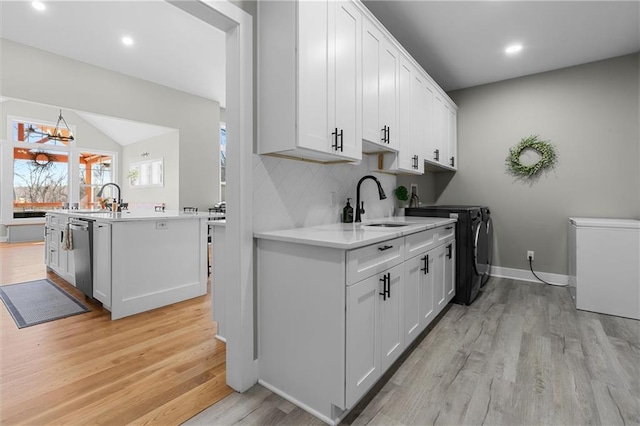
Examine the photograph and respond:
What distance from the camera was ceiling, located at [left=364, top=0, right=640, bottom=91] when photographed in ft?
8.50

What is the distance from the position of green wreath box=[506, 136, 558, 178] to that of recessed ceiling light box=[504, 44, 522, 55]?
1.13 m

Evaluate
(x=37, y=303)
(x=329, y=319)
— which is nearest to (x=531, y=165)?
(x=329, y=319)

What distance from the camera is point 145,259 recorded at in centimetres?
280

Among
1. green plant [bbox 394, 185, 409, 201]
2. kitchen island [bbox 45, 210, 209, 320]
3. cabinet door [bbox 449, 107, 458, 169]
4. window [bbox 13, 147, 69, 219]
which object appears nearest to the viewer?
kitchen island [bbox 45, 210, 209, 320]

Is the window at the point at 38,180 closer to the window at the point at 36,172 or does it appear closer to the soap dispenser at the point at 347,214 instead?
the window at the point at 36,172

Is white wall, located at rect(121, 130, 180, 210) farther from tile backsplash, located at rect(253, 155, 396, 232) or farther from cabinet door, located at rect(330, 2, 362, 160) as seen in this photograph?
cabinet door, located at rect(330, 2, 362, 160)

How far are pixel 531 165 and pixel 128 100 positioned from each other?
6235 mm

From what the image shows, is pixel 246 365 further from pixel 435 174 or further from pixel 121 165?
pixel 121 165

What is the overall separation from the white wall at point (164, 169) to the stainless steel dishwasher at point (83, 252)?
117 inches

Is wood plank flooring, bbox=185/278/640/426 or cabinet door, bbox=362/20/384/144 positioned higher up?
cabinet door, bbox=362/20/384/144

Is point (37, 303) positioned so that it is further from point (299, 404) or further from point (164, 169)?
point (164, 169)

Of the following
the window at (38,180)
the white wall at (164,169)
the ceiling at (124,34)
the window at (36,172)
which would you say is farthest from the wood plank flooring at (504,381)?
the window at (38,180)

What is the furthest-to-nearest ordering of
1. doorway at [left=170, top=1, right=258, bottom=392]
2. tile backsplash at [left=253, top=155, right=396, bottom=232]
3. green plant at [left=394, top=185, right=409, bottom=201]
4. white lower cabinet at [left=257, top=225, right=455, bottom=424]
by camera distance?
green plant at [left=394, top=185, right=409, bottom=201] → tile backsplash at [left=253, top=155, right=396, bottom=232] → doorway at [left=170, top=1, right=258, bottom=392] → white lower cabinet at [left=257, top=225, right=455, bottom=424]

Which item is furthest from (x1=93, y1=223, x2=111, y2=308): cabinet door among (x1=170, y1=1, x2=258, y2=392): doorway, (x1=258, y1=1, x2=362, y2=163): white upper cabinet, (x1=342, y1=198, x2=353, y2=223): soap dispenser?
(x1=342, y1=198, x2=353, y2=223): soap dispenser
